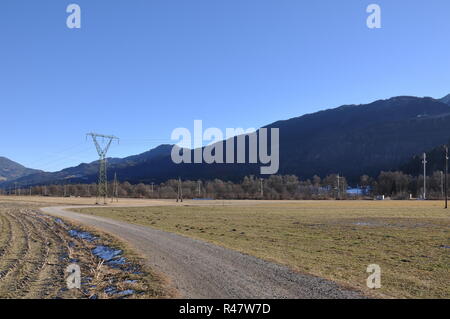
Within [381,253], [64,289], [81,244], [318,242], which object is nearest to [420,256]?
[381,253]

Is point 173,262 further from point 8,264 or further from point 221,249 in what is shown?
point 8,264

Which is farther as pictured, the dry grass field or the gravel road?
the dry grass field

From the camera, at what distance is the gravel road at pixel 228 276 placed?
11.5m

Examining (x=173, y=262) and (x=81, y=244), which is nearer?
(x=173, y=262)

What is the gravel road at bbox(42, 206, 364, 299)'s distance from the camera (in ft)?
37.6

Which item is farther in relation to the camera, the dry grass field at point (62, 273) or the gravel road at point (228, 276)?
the dry grass field at point (62, 273)

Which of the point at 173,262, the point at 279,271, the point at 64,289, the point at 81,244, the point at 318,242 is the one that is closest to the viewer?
the point at 64,289

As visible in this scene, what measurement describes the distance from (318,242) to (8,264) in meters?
17.3

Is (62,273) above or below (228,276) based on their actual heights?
below

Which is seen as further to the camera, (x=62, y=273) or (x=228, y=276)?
(x=62, y=273)

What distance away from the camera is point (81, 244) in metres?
23.3

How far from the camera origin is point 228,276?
1362 cm
